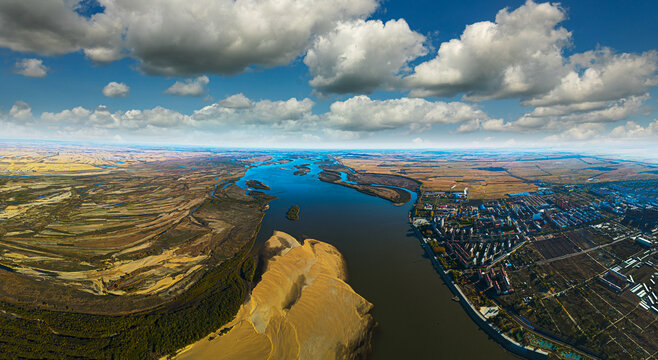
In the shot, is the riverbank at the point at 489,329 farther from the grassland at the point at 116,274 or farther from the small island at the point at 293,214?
the small island at the point at 293,214

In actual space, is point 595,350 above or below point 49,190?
below

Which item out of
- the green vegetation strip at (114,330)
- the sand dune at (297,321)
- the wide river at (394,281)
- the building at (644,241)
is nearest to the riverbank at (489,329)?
the wide river at (394,281)

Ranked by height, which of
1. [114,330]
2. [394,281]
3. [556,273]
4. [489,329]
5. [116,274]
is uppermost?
[116,274]

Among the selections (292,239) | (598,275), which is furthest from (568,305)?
(292,239)

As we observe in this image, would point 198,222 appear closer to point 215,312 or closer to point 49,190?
point 215,312

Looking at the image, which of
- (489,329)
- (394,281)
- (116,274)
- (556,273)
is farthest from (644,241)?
(116,274)

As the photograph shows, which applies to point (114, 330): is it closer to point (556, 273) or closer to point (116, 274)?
point (116, 274)
